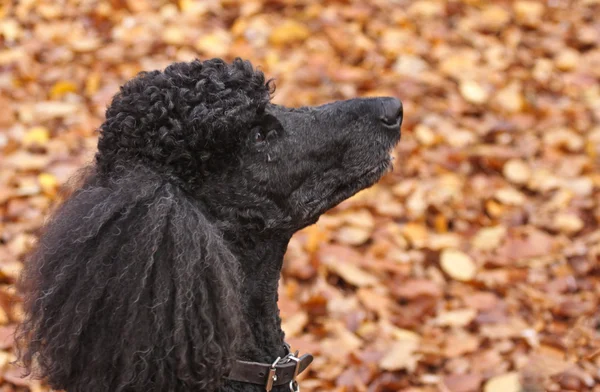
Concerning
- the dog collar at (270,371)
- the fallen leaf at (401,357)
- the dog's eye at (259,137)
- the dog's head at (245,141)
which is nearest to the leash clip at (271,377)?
the dog collar at (270,371)

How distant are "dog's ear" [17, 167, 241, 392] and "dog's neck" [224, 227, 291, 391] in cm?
22

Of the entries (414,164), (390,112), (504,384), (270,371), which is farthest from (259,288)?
(414,164)

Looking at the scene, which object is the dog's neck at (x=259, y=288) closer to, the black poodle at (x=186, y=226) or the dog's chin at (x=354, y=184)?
the black poodle at (x=186, y=226)

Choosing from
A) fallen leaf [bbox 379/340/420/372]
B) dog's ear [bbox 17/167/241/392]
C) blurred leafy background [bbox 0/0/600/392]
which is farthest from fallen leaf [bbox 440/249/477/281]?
dog's ear [bbox 17/167/241/392]

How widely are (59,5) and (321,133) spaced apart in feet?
13.6

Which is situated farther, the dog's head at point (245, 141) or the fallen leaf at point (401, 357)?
the fallen leaf at point (401, 357)

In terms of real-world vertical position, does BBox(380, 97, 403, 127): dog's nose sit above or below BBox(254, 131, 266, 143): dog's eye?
above

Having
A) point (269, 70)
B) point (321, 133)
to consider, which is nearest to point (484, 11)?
point (269, 70)

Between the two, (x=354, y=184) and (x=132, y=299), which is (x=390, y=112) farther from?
(x=132, y=299)

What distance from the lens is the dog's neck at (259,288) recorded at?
2416mm

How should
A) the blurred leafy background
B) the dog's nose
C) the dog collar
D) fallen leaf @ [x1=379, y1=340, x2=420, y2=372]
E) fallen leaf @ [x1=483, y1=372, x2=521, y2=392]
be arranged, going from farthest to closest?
the blurred leafy background
fallen leaf @ [x1=379, y1=340, x2=420, y2=372]
fallen leaf @ [x1=483, y1=372, x2=521, y2=392]
the dog's nose
the dog collar

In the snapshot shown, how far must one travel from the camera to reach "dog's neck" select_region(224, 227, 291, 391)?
2.42m

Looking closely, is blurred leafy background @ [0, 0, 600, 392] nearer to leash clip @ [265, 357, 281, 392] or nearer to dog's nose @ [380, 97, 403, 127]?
leash clip @ [265, 357, 281, 392]

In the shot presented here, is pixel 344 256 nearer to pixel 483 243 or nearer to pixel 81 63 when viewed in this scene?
pixel 483 243
